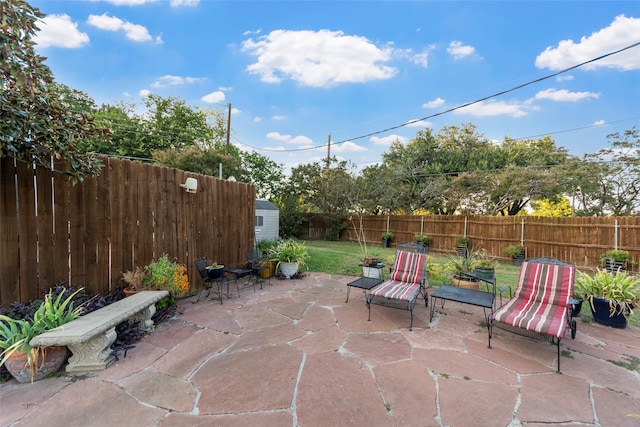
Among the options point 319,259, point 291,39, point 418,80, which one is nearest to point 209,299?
point 319,259

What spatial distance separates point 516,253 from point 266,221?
29.1ft

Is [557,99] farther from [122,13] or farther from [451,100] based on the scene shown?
[122,13]

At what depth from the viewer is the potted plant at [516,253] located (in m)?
9.03

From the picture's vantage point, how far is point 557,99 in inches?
400

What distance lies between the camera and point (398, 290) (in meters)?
3.72

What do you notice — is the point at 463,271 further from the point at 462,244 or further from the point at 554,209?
the point at 554,209

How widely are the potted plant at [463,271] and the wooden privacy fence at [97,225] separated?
4725mm

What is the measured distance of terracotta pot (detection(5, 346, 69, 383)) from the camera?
2.11m

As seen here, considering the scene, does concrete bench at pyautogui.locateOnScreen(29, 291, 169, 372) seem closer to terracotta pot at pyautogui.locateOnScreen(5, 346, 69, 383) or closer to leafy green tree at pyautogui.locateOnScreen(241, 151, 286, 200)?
terracotta pot at pyautogui.locateOnScreen(5, 346, 69, 383)

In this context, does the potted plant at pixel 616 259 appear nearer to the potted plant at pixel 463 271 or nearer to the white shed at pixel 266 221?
the potted plant at pixel 463 271

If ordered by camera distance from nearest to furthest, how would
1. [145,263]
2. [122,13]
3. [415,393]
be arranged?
[415,393] → [145,263] → [122,13]

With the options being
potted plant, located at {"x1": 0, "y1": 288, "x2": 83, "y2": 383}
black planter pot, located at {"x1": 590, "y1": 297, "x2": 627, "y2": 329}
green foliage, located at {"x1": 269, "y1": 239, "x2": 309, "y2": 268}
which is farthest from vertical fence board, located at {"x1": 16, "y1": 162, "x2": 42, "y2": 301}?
black planter pot, located at {"x1": 590, "y1": 297, "x2": 627, "y2": 329}

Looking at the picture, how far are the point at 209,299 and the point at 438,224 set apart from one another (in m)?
10.0

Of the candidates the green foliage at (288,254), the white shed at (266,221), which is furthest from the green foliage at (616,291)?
the white shed at (266,221)
